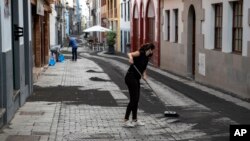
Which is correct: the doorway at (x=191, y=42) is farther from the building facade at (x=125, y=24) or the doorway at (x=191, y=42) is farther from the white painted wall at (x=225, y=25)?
the building facade at (x=125, y=24)

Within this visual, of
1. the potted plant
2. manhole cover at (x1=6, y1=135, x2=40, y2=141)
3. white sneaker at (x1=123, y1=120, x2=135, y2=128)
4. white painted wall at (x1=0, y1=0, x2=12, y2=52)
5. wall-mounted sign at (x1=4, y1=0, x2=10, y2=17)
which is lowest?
manhole cover at (x1=6, y1=135, x2=40, y2=141)

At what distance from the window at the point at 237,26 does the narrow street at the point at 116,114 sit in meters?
1.50

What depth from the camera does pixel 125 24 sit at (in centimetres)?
4266

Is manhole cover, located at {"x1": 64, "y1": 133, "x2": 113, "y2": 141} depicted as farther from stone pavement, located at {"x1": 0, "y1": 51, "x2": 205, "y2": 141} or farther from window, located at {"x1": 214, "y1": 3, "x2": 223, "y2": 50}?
window, located at {"x1": 214, "y1": 3, "x2": 223, "y2": 50}

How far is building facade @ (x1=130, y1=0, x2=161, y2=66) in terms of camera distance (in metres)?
27.4

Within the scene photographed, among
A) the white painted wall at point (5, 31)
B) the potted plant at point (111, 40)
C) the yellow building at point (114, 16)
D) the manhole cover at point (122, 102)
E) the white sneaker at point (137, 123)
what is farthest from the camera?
the yellow building at point (114, 16)

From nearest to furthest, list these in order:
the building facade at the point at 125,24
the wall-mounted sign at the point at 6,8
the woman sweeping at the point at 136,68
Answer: the woman sweeping at the point at 136,68
the wall-mounted sign at the point at 6,8
the building facade at the point at 125,24

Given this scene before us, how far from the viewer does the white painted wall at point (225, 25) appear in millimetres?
14188

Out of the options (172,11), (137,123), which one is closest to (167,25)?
(172,11)

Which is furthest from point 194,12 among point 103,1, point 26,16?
point 103,1

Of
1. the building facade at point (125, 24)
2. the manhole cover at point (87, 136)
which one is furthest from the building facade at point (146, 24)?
the manhole cover at point (87, 136)

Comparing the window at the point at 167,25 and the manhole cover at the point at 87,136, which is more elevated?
the window at the point at 167,25

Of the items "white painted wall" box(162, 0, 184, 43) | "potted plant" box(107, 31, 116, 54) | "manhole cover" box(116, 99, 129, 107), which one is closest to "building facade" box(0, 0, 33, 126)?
"manhole cover" box(116, 99, 129, 107)

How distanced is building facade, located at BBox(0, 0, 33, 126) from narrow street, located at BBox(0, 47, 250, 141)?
1.17 feet
